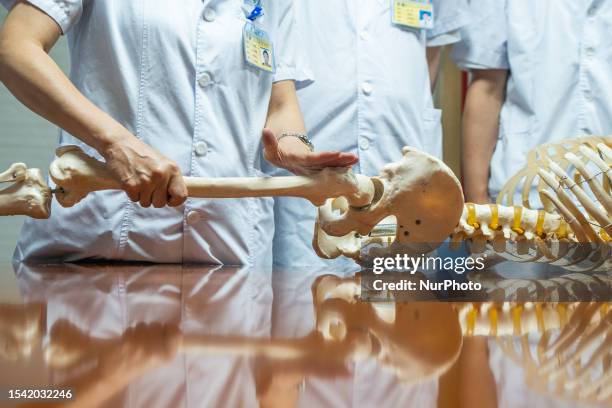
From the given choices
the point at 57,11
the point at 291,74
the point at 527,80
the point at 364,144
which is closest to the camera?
the point at 57,11

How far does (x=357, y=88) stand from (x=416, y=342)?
1.27 metres

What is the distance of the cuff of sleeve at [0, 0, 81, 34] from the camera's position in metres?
1.23

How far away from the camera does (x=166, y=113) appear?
1.37 metres

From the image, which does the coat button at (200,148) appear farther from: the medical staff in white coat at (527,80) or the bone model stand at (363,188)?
the medical staff in white coat at (527,80)

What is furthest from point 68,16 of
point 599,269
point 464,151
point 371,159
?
point 464,151

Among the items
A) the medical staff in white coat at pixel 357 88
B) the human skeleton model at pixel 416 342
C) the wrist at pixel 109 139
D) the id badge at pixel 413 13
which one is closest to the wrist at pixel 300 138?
the wrist at pixel 109 139

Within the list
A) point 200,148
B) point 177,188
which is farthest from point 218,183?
point 200,148

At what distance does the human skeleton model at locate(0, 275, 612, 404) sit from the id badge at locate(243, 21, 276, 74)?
0.72 meters

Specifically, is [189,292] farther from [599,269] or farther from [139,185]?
[599,269]

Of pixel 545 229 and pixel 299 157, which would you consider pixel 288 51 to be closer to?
pixel 299 157

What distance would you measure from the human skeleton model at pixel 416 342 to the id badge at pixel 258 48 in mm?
725

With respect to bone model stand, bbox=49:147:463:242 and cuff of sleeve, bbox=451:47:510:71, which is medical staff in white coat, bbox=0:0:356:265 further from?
cuff of sleeve, bbox=451:47:510:71

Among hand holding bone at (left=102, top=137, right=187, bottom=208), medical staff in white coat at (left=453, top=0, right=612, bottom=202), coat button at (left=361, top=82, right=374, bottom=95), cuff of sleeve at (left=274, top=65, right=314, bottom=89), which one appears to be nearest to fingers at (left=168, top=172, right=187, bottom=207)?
hand holding bone at (left=102, top=137, right=187, bottom=208)

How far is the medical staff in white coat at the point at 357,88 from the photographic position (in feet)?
5.95
